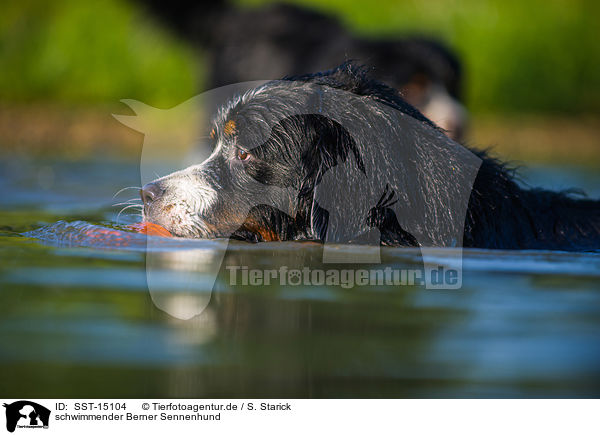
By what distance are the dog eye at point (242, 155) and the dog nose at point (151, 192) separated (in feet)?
1.53

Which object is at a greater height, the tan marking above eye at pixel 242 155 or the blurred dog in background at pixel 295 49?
the blurred dog in background at pixel 295 49

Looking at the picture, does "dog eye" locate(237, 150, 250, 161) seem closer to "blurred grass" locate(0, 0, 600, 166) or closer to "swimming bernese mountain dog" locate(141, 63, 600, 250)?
"swimming bernese mountain dog" locate(141, 63, 600, 250)

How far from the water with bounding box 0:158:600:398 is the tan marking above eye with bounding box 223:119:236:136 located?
0.63 meters

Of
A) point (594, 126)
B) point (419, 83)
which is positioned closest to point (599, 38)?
point (594, 126)

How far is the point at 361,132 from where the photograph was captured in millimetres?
4555

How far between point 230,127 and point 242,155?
17cm

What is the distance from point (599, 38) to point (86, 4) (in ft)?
25.2

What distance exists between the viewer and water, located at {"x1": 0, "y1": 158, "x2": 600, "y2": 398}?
2561 mm

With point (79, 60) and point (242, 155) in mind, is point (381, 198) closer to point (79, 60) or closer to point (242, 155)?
point (242, 155)

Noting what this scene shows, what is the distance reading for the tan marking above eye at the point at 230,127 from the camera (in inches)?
188

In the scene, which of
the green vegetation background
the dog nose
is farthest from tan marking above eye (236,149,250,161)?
the green vegetation background

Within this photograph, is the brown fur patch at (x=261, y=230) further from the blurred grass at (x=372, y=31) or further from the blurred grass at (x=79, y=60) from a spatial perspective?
the blurred grass at (x=79, y=60)
